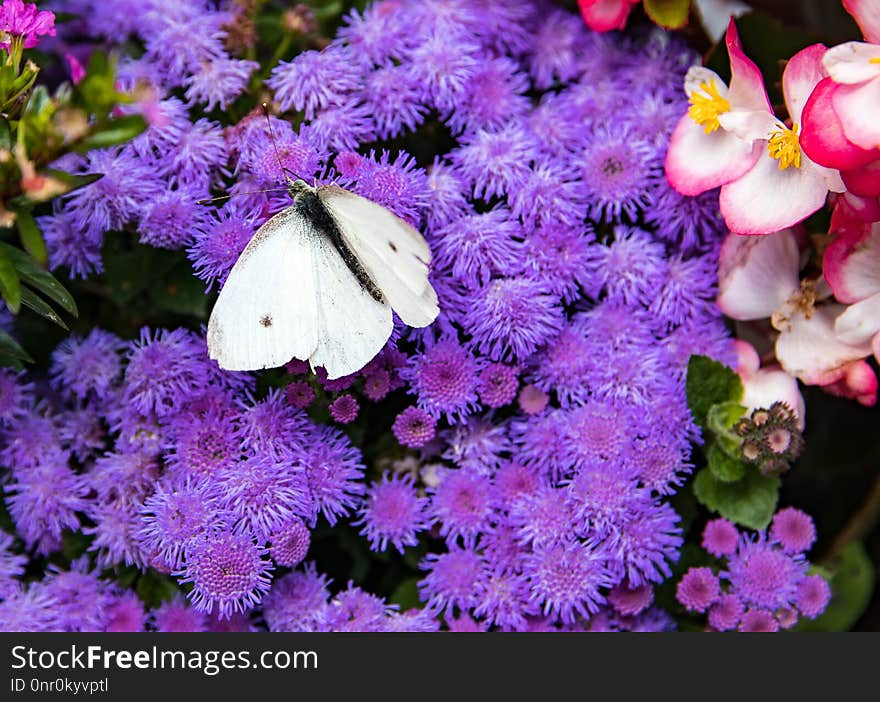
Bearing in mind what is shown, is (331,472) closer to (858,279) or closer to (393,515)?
(393,515)

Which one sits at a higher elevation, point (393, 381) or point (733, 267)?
point (733, 267)

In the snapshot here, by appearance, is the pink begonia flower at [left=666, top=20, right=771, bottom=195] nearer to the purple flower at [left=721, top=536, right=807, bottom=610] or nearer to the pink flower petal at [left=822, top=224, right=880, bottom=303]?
the pink flower petal at [left=822, top=224, right=880, bottom=303]

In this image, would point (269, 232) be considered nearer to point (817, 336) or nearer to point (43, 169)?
point (43, 169)

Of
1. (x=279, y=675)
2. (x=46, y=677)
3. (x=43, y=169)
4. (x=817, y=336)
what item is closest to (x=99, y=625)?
(x=46, y=677)

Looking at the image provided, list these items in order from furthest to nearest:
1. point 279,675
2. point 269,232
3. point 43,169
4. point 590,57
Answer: point 590,57 < point 279,675 < point 269,232 < point 43,169

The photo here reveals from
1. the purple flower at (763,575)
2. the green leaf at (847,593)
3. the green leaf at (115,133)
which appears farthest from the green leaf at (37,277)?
the green leaf at (847,593)


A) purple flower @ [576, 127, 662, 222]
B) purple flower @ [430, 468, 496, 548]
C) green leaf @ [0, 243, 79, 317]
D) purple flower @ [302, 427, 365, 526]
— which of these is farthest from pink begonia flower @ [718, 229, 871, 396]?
green leaf @ [0, 243, 79, 317]
